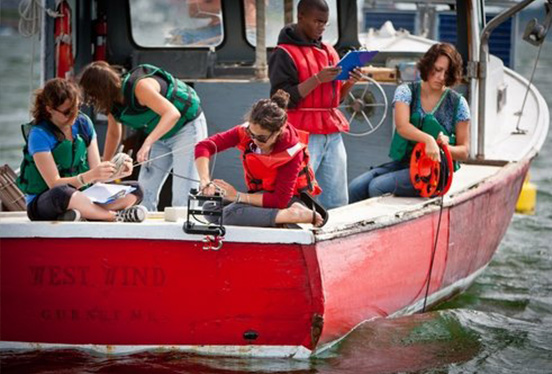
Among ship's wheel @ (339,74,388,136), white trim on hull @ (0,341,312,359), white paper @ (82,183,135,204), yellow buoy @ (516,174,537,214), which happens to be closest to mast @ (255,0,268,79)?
ship's wheel @ (339,74,388,136)

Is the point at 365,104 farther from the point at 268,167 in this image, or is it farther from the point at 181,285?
the point at 181,285

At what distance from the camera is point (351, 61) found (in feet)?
29.7

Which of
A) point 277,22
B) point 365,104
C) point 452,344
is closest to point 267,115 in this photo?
point 452,344

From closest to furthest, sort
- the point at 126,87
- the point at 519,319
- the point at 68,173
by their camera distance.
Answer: the point at 68,173 < the point at 126,87 < the point at 519,319

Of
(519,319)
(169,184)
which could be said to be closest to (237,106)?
(169,184)

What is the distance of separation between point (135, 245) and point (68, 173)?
847mm

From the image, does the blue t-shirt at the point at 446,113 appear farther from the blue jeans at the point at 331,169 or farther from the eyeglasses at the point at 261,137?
the eyeglasses at the point at 261,137

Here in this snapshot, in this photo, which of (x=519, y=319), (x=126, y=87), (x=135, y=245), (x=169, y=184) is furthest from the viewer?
(x=169, y=184)

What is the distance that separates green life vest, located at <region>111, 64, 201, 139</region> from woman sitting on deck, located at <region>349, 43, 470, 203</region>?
1.41 m

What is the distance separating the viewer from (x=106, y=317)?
7883 millimetres

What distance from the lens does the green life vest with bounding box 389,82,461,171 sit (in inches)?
377

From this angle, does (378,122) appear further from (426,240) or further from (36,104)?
(36,104)

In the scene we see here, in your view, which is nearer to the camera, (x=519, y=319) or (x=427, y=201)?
(x=427, y=201)

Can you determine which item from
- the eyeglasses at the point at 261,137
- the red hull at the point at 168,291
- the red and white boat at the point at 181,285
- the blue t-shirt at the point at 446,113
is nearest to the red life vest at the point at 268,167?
the eyeglasses at the point at 261,137
